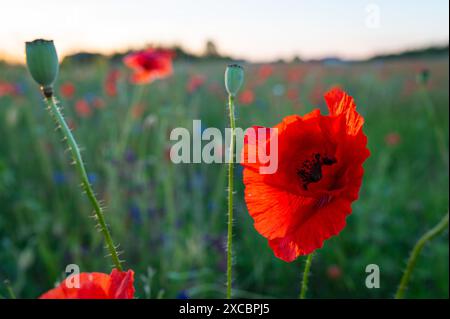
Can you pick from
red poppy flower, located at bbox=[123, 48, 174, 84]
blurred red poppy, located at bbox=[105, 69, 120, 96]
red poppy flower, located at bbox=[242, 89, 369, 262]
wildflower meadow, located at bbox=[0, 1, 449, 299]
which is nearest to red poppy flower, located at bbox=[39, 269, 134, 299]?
wildflower meadow, located at bbox=[0, 1, 449, 299]

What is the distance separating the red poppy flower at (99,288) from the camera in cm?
47

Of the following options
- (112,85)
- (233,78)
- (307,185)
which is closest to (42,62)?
(233,78)

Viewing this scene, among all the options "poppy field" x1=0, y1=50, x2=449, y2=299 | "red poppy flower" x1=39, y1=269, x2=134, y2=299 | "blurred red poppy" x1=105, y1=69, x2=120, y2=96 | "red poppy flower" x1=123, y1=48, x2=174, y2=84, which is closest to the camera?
"red poppy flower" x1=39, y1=269, x2=134, y2=299

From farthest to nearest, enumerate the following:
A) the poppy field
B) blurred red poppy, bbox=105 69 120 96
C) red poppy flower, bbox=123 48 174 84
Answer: blurred red poppy, bbox=105 69 120 96
red poppy flower, bbox=123 48 174 84
the poppy field

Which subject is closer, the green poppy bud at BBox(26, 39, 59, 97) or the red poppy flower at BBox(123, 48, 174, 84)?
the green poppy bud at BBox(26, 39, 59, 97)

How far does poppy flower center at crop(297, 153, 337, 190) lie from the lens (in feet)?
2.08

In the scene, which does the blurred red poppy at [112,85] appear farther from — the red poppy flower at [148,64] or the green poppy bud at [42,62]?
the green poppy bud at [42,62]

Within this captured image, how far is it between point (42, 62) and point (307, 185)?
0.33m

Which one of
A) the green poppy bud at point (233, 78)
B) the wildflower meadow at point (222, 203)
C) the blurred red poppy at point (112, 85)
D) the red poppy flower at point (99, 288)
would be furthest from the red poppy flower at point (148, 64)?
the red poppy flower at point (99, 288)

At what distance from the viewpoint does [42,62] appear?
0.52 meters

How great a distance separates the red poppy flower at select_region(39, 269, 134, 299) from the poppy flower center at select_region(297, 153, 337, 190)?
26 cm

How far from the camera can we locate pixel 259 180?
59 centimetres

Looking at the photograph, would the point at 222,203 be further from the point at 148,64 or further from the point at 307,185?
the point at 307,185

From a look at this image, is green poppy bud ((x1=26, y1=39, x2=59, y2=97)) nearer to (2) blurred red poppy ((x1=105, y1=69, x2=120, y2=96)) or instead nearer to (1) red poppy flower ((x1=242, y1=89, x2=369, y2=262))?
(1) red poppy flower ((x1=242, y1=89, x2=369, y2=262))
